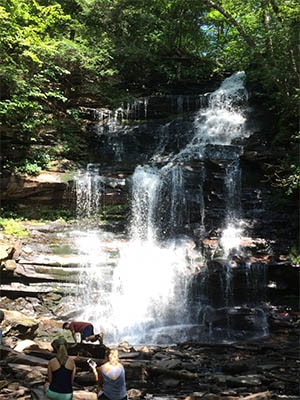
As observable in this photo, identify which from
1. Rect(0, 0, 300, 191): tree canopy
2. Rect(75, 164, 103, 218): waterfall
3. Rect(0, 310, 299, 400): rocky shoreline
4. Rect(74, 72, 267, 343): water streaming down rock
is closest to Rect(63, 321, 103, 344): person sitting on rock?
Rect(0, 310, 299, 400): rocky shoreline

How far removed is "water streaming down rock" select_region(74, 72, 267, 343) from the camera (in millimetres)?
12570

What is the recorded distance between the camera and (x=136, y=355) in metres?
9.06

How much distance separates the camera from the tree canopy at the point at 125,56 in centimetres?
1681

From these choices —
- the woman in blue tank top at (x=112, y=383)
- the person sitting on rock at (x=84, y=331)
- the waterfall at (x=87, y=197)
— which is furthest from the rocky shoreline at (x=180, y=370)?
the waterfall at (x=87, y=197)

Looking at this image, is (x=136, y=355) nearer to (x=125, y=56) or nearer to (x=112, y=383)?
(x=112, y=383)

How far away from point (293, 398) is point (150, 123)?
60.8ft

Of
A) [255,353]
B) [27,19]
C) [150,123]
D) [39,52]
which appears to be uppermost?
[27,19]

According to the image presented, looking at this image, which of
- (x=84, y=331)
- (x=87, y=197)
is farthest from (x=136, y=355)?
(x=87, y=197)

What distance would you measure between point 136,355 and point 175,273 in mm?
5619

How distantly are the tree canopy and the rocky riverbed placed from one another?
6200 mm

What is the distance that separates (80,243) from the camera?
50.9 ft

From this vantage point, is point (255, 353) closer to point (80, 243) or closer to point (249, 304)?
point (249, 304)

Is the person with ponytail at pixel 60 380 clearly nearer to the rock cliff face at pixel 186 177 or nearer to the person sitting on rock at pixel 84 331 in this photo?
the person sitting on rock at pixel 84 331

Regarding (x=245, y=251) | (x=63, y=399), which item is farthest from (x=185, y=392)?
(x=245, y=251)
